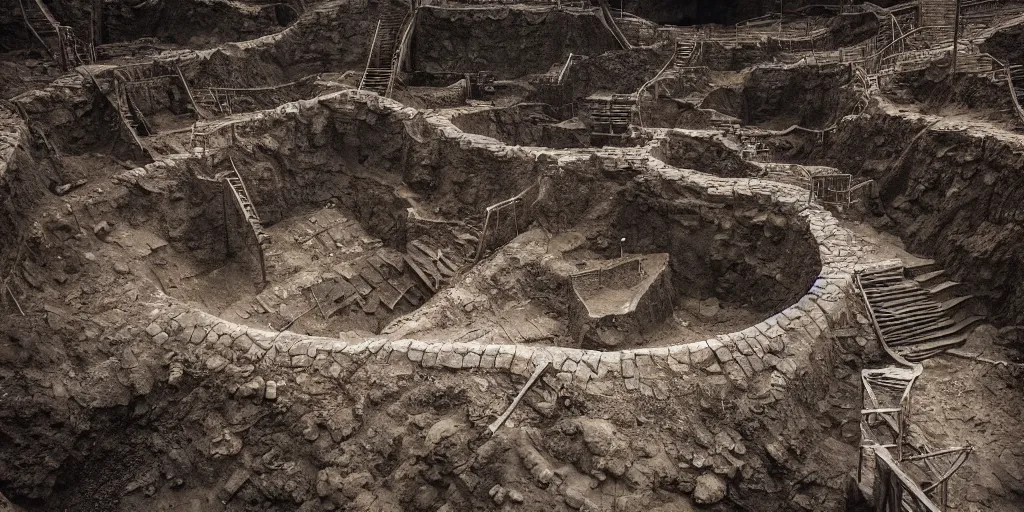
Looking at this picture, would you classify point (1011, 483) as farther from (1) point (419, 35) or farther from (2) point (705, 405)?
(1) point (419, 35)

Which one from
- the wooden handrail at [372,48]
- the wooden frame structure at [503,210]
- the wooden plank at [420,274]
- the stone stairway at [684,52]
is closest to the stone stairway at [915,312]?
the wooden frame structure at [503,210]

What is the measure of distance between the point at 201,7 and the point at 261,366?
2056 centimetres

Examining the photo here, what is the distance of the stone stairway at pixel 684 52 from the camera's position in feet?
90.7

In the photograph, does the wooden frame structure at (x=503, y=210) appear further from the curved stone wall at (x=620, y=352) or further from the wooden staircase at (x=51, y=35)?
the wooden staircase at (x=51, y=35)

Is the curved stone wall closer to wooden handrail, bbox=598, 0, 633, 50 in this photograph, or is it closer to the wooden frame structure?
the wooden frame structure

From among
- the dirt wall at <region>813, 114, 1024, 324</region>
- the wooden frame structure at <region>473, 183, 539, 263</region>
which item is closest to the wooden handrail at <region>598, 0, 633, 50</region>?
the dirt wall at <region>813, 114, 1024, 324</region>

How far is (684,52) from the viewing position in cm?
2816

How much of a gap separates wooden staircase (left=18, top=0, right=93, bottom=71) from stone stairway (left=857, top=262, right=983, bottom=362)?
23.9 m

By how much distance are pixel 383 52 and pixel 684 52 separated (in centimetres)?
1226

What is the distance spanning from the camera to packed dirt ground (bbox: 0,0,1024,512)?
12.3 meters

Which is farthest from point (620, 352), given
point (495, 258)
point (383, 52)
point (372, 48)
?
point (383, 52)

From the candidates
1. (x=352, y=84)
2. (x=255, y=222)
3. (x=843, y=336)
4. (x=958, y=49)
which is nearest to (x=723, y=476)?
(x=843, y=336)

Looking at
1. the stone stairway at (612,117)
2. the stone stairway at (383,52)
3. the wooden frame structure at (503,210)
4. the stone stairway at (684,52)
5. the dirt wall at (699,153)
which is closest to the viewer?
the wooden frame structure at (503,210)

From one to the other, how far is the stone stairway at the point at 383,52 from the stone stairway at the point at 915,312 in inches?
672
